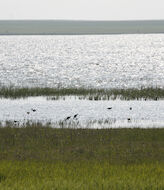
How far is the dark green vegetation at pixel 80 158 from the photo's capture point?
17.0 meters

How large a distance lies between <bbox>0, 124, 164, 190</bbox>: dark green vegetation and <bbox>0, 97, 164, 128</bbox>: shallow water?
5189 mm

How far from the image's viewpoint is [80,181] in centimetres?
1734

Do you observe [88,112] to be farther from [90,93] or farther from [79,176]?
[79,176]

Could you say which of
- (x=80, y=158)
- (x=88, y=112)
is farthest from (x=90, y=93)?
(x=80, y=158)

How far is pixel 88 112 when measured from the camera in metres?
40.3

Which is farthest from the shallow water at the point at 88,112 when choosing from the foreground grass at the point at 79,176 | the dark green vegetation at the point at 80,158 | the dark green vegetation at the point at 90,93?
the foreground grass at the point at 79,176

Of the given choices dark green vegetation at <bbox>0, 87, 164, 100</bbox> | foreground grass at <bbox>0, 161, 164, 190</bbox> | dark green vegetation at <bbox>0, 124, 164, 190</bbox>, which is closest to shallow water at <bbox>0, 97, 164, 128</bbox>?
dark green vegetation at <bbox>0, 87, 164, 100</bbox>

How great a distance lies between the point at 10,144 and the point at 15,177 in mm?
8472

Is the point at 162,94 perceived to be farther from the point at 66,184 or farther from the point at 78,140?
the point at 66,184

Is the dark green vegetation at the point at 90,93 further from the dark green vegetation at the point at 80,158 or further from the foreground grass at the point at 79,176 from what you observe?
the foreground grass at the point at 79,176

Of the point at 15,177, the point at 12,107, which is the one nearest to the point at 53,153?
the point at 15,177

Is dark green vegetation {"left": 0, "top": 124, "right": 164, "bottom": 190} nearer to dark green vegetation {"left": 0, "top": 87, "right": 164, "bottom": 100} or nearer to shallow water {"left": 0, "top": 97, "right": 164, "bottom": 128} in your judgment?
shallow water {"left": 0, "top": 97, "right": 164, "bottom": 128}

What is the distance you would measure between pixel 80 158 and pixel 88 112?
56.8 ft

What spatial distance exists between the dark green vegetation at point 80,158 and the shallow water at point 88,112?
204 inches
